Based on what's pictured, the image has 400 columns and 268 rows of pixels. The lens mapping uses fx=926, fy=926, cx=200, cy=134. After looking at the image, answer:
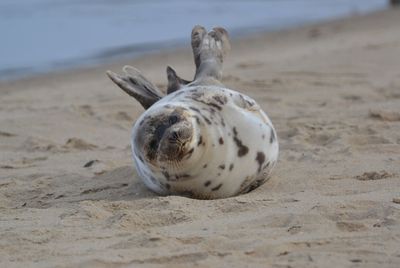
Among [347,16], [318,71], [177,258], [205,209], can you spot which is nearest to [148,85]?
[205,209]

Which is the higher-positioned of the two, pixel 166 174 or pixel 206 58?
pixel 206 58

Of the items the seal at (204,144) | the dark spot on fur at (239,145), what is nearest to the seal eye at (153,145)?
the seal at (204,144)

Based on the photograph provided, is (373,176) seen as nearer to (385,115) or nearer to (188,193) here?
(188,193)

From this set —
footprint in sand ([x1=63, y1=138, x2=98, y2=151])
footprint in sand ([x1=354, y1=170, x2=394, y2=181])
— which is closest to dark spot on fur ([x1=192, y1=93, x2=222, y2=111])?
footprint in sand ([x1=354, y1=170, x2=394, y2=181])

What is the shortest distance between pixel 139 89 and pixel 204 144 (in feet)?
3.30

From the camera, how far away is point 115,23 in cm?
1387

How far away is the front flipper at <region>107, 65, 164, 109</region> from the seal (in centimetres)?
30

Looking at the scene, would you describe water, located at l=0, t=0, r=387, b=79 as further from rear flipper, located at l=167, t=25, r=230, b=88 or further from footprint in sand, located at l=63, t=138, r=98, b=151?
rear flipper, located at l=167, t=25, r=230, b=88

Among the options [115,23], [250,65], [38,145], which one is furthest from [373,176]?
[115,23]

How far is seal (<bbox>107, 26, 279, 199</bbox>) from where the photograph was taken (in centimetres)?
409

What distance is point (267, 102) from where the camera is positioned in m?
7.17

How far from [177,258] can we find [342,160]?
1.91m

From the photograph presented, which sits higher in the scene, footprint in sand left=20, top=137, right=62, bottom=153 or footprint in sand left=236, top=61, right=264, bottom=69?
footprint in sand left=20, top=137, right=62, bottom=153

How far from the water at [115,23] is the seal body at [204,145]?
19.0 feet
